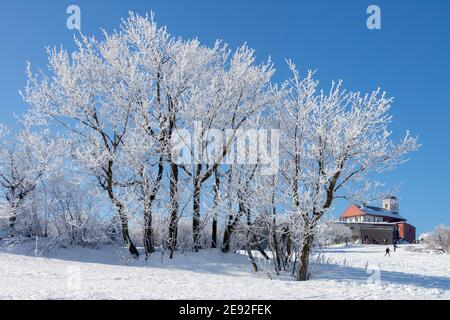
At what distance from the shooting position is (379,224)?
7962 cm

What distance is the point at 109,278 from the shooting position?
14578 millimetres

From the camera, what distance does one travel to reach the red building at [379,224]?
78.3m

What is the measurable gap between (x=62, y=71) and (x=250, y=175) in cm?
1078

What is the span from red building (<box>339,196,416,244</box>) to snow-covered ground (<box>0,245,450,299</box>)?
181 ft

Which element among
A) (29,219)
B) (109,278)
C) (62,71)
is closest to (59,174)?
(29,219)

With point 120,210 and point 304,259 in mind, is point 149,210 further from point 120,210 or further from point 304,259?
point 304,259

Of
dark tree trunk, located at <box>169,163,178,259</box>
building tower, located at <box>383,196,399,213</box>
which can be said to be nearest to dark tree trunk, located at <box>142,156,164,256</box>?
dark tree trunk, located at <box>169,163,178,259</box>

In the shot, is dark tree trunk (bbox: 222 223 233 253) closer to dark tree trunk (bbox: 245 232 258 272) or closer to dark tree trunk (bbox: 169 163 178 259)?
dark tree trunk (bbox: 169 163 178 259)

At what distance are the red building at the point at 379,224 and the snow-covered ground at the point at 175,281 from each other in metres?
55.1

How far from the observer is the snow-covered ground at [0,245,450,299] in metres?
11.5

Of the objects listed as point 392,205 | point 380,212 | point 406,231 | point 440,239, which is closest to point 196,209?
point 440,239

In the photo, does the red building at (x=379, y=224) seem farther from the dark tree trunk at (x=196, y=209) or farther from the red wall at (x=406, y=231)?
the dark tree trunk at (x=196, y=209)

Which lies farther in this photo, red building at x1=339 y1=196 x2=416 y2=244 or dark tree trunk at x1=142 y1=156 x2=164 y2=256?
red building at x1=339 y1=196 x2=416 y2=244
